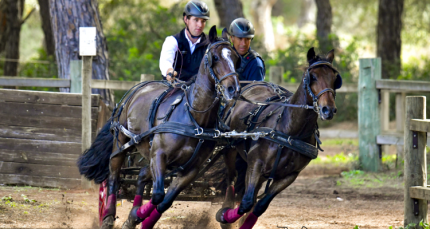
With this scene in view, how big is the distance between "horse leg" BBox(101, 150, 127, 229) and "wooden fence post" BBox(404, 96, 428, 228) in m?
3.09

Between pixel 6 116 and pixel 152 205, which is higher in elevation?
pixel 6 116

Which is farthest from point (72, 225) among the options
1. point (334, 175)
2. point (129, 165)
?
point (334, 175)

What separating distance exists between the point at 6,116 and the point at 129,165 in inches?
106

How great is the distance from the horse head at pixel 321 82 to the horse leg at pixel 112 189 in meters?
2.24

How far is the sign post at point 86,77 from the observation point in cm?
747

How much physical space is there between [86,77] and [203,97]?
140 inches

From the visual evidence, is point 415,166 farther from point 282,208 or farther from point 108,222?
point 108,222

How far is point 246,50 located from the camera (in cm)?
646

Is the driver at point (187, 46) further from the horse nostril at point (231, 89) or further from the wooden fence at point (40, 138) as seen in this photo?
the wooden fence at point (40, 138)

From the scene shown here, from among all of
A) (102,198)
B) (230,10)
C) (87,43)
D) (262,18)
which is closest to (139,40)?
(230,10)

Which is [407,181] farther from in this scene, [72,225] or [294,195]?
[72,225]

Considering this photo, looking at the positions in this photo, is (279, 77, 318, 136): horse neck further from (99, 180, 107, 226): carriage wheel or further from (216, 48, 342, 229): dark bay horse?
(99, 180, 107, 226): carriage wheel

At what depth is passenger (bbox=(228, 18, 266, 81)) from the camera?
623cm

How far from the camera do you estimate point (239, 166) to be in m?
5.99
